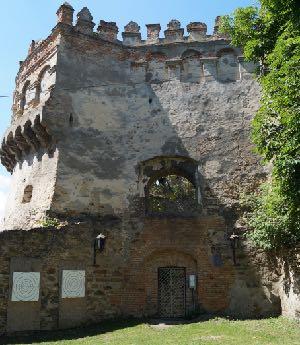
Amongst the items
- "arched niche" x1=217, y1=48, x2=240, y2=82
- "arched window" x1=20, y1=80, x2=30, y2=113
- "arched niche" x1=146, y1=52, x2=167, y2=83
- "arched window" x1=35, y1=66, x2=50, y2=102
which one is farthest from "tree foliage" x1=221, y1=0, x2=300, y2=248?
"arched window" x1=20, y1=80, x2=30, y2=113

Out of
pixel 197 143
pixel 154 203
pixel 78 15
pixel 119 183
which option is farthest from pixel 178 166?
pixel 78 15

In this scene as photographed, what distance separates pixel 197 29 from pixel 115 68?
3894 mm

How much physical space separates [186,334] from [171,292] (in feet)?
11.2

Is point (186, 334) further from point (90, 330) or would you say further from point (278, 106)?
point (278, 106)

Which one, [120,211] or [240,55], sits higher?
[240,55]

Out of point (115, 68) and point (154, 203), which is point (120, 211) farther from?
point (115, 68)

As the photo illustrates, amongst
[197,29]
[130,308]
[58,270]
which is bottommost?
[130,308]

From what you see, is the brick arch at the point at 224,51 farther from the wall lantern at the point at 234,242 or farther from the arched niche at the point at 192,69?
the wall lantern at the point at 234,242

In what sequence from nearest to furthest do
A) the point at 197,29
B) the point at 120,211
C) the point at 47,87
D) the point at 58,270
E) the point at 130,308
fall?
the point at 58,270 → the point at 130,308 → the point at 120,211 → the point at 47,87 → the point at 197,29

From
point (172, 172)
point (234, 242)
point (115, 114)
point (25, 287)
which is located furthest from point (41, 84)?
point (234, 242)

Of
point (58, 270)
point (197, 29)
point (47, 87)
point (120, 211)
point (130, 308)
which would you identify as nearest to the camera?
point (58, 270)

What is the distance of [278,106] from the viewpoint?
8.87m

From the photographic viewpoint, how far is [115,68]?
16.6m

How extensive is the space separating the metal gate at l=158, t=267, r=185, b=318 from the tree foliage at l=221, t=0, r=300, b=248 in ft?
9.25
